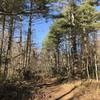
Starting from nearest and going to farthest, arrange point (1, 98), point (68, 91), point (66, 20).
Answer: point (1, 98), point (68, 91), point (66, 20)

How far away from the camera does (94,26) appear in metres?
A: 29.3

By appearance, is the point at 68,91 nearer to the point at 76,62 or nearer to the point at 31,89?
the point at 31,89

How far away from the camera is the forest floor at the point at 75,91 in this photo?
1941 cm

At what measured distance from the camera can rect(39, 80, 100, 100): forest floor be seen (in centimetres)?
1941

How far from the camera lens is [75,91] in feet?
65.7

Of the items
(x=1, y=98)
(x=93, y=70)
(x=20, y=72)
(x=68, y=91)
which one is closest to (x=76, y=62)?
(x=93, y=70)

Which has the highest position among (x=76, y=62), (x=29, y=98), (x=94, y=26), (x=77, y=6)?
(x=77, y=6)

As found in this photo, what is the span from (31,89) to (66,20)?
41.4 ft

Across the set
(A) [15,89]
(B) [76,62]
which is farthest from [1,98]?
(B) [76,62]

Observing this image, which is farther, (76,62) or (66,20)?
(76,62)

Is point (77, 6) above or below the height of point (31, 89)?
above

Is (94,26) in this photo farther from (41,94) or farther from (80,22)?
(41,94)

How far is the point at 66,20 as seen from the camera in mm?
31688

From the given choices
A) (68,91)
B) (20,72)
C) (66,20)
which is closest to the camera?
(68,91)
